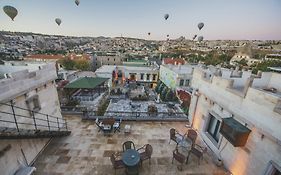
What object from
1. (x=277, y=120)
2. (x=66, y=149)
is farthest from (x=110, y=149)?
(x=277, y=120)

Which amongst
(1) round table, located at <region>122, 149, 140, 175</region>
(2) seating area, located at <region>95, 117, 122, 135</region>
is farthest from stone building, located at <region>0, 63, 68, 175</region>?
(1) round table, located at <region>122, 149, 140, 175</region>

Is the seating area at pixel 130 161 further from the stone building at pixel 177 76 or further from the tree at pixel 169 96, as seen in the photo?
the stone building at pixel 177 76

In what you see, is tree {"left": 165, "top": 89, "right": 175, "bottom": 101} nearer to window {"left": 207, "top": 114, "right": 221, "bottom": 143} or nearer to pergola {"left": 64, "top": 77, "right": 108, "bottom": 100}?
pergola {"left": 64, "top": 77, "right": 108, "bottom": 100}

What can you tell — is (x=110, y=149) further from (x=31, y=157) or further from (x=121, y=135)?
(x=31, y=157)

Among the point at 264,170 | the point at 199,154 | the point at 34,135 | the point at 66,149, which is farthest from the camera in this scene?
the point at 66,149

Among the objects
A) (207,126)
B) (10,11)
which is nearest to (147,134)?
(207,126)

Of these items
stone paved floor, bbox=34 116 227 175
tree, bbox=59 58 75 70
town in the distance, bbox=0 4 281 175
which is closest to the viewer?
town in the distance, bbox=0 4 281 175

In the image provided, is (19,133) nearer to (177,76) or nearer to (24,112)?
(24,112)
